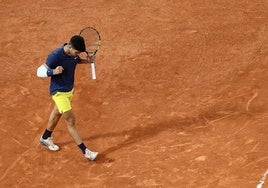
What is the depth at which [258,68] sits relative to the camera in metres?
11.7

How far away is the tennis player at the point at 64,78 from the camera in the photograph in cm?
859

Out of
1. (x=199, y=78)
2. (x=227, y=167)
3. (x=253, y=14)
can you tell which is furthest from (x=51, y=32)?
(x=227, y=167)

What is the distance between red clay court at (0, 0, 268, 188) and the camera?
909 centimetres

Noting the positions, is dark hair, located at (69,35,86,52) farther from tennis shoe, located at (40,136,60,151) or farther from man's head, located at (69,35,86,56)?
tennis shoe, located at (40,136,60,151)

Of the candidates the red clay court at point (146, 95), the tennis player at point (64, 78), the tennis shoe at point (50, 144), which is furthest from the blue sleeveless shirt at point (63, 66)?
the red clay court at point (146, 95)

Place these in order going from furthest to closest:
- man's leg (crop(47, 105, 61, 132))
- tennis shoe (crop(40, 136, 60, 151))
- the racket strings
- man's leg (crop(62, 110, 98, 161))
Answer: tennis shoe (crop(40, 136, 60, 151)) < man's leg (crop(47, 105, 61, 132)) < the racket strings < man's leg (crop(62, 110, 98, 161))

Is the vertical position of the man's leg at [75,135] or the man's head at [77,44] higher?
the man's head at [77,44]

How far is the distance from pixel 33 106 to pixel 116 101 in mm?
1723

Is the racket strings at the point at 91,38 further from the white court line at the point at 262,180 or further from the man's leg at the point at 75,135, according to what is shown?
the white court line at the point at 262,180

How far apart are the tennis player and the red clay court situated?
421 millimetres

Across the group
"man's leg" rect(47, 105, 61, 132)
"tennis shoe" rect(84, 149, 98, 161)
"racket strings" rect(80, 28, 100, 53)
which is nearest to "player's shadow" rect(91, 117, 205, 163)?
"tennis shoe" rect(84, 149, 98, 161)

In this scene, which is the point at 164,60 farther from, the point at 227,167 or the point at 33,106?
the point at 227,167

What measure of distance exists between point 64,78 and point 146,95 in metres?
2.69

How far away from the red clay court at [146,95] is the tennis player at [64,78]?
42 centimetres
